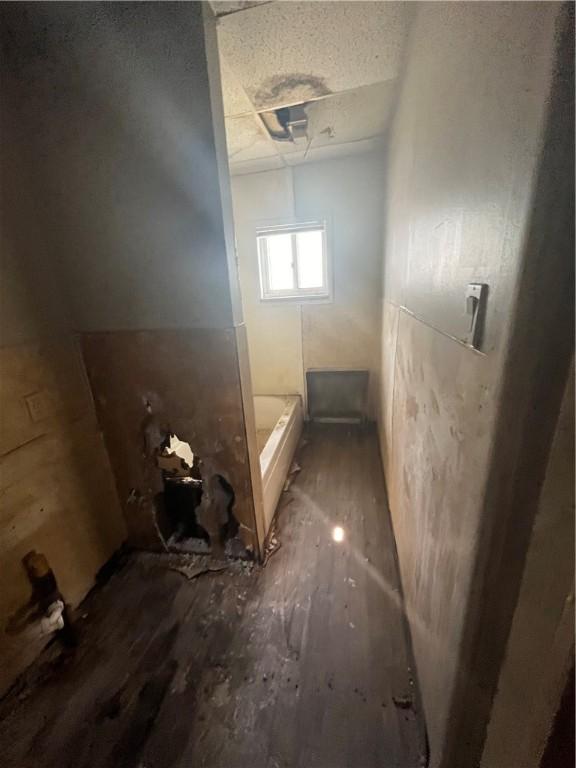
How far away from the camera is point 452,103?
74 cm

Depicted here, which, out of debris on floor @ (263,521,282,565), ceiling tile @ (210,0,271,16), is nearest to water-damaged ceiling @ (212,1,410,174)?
ceiling tile @ (210,0,271,16)

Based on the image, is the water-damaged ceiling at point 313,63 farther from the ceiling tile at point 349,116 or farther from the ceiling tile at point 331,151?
the ceiling tile at point 331,151

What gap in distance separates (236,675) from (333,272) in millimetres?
2817

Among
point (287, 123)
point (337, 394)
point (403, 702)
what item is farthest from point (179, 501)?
point (287, 123)

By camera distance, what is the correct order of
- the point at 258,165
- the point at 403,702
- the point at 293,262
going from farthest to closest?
the point at 293,262, the point at 258,165, the point at 403,702

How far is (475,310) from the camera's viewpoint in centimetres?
59

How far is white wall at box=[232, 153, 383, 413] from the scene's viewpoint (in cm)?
256

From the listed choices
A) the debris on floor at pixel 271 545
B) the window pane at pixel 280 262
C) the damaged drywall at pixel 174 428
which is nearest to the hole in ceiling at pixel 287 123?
the window pane at pixel 280 262

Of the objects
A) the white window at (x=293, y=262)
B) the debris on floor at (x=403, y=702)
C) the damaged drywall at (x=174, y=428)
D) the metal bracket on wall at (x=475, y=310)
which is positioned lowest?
the debris on floor at (x=403, y=702)

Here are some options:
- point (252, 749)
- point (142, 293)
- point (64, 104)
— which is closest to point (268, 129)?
point (64, 104)

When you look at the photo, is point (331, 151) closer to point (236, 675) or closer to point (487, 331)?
point (487, 331)

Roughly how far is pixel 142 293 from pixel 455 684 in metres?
1.62

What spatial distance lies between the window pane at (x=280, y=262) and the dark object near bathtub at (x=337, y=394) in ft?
3.12

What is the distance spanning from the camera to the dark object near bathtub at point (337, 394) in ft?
9.78
